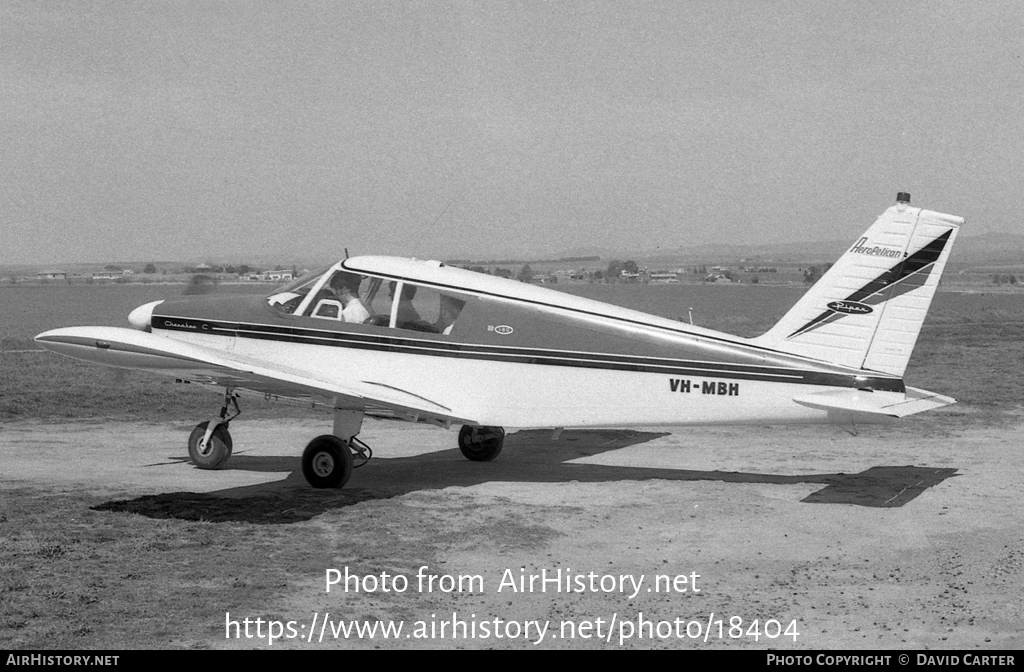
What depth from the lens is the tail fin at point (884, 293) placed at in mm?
10844

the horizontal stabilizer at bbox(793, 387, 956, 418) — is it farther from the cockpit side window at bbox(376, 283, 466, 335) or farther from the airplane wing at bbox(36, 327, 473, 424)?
the cockpit side window at bbox(376, 283, 466, 335)

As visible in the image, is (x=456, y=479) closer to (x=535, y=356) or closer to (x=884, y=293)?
(x=535, y=356)

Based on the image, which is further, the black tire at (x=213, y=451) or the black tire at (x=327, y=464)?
the black tire at (x=213, y=451)

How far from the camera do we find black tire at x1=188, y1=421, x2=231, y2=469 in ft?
42.2

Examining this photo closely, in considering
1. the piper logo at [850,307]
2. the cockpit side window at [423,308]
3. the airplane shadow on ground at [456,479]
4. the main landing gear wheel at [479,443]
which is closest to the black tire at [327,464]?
the airplane shadow on ground at [456,479]

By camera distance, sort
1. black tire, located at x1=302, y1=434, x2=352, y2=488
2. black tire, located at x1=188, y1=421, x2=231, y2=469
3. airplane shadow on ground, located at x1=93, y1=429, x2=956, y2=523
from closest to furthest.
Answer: airplane shadow on ground, located at x1=93, y1=429, x2=956, y2=523 < black tire, located at x1=302, y1=434, x2=352, y2=488 < black tire, located at x1=188, y1=421, x2=231, y2=469

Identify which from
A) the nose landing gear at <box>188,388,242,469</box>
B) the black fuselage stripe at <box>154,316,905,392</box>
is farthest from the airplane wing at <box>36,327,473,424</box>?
the nose landing gear at <box>188,388,242,469</box>

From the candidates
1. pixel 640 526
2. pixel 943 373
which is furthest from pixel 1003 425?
pixel 640 526

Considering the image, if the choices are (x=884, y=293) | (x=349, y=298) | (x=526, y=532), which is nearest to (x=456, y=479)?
(x=349, y=298)

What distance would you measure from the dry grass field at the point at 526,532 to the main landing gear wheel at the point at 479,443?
→ 0.85ft

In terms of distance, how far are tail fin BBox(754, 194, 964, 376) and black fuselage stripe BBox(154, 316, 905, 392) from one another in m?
0.25

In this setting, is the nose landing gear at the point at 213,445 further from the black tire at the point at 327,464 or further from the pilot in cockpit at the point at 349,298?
the pilot in cockpit at the point at 349,298
